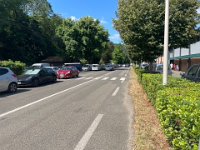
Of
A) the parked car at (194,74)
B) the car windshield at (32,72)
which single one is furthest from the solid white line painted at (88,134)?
the car windshield at (32,72)

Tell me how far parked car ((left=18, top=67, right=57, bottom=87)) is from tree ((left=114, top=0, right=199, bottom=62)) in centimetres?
805

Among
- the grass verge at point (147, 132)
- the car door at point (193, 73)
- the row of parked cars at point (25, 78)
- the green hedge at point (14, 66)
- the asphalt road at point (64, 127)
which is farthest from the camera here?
the green hedge at point (14, 66)

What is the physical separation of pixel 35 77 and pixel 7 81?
516 cm

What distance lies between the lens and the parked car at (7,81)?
637 inches

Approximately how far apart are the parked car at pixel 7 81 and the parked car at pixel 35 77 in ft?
11.3

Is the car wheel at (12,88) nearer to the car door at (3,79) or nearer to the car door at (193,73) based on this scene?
the car door at (3,79)

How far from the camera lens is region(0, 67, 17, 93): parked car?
16.2 meters

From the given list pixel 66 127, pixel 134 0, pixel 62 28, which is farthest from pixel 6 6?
pixel 66 127

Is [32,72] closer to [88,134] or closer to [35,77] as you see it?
[35,77]

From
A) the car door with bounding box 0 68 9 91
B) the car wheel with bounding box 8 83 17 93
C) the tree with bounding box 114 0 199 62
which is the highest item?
the tree with bounding box 114 0 199 62

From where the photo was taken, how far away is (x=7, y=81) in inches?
653

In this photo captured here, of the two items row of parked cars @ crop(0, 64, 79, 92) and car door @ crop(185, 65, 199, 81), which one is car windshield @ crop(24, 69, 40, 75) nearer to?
row of parked cars @ crop(0, 64, 79, 92)

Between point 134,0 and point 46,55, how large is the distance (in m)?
46.3

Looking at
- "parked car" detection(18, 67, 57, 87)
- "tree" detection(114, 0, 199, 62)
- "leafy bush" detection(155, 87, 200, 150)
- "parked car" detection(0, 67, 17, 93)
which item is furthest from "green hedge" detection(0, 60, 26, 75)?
"leafy bush" detection(155, 87, 200, 150)
